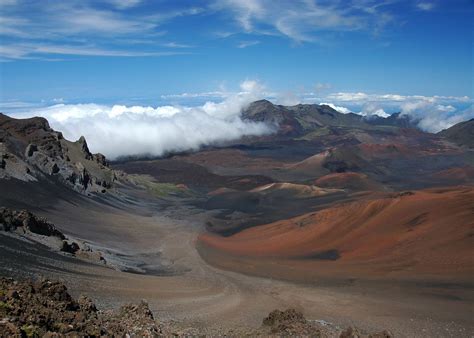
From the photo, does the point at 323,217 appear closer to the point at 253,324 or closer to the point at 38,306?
the point at 253,324

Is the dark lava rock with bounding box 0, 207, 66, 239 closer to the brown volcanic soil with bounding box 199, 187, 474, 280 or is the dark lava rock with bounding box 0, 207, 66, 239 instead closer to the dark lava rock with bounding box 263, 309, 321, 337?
the brown volcanic soil with bounding box 199, 187, 474, 280

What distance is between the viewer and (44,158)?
8962 centimetres

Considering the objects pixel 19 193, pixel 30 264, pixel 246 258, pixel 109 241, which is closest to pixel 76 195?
pixel 19 193

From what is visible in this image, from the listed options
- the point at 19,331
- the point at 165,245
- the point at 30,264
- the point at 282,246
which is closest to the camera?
the point at 19,331

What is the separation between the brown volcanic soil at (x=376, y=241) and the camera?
40031 mm

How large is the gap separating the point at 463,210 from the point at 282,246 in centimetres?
1961

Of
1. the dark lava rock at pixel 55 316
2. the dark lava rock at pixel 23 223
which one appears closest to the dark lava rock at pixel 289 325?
the dark lava rock at pixel 55 316

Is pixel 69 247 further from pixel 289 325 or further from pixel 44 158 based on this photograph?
pixel 44 158

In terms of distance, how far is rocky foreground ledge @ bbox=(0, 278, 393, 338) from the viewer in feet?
45.5

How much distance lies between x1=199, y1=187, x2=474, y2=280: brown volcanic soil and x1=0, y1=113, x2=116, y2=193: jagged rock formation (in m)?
32.0

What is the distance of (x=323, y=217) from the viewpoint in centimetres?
6288

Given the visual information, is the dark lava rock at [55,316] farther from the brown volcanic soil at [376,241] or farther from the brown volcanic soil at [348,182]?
the brown volcanic soil at [348,182]

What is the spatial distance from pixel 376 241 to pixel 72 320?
38.0 meters

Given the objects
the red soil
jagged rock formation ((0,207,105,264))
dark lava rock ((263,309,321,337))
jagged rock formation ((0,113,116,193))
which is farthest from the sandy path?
the red soil
